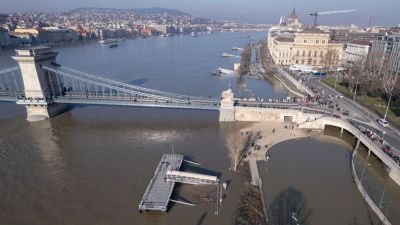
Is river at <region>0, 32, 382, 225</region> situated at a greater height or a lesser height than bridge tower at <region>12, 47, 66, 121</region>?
lesser

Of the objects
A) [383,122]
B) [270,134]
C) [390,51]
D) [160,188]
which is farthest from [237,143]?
[390,51]

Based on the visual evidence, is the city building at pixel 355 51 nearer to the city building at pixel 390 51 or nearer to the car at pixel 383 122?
the city building at pixel 390 51

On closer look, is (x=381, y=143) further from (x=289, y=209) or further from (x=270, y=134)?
(x=289, y=209)

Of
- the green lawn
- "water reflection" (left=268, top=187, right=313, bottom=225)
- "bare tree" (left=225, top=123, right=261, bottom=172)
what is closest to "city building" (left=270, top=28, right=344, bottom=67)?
the green lawn

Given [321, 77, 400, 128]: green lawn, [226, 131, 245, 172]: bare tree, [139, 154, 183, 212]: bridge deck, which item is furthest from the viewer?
[321, 77, 400, 128]: green lawn

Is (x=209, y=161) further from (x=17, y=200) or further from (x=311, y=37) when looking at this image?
(x=311, y=37)

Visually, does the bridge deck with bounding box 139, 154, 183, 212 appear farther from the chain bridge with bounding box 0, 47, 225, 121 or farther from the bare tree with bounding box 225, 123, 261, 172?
the chain bridge with bounding box 0, 47, 225, 121
